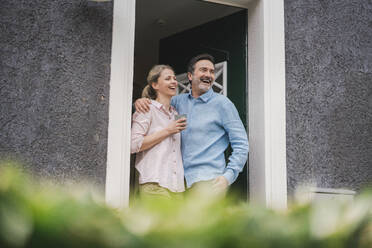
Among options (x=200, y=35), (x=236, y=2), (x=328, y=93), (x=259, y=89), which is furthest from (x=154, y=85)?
(x=328, y=93)

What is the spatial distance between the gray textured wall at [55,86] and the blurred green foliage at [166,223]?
114 inches

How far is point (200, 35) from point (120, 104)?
204cm

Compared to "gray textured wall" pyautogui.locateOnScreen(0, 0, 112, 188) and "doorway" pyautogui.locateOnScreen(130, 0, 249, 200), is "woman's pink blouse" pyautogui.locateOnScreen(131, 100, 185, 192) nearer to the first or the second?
"gray textured wall" pyautogui.locateOnScreen(0, 0, 112, 188)

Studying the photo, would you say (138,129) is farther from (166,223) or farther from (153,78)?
(166,223)

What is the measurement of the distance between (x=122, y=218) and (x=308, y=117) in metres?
3.99

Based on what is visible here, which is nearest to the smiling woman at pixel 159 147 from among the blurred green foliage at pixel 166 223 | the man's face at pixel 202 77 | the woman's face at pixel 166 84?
the woman's face at pixel 166 84

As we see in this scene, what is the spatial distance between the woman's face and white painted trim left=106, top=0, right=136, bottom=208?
0.45 m

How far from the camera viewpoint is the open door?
14.1 feet

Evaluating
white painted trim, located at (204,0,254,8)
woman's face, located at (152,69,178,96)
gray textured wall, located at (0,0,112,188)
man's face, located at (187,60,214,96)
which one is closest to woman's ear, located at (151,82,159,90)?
woman's face, located at (152,69,178,96)

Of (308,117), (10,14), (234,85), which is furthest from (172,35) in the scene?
(10,14)

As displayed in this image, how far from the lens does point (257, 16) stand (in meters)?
4.18

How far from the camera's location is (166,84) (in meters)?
3.83

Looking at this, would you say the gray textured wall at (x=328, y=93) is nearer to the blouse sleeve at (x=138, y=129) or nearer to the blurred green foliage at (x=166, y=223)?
the blouse sleeve at (x=138, y=129)

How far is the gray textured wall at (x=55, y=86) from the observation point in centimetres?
302
